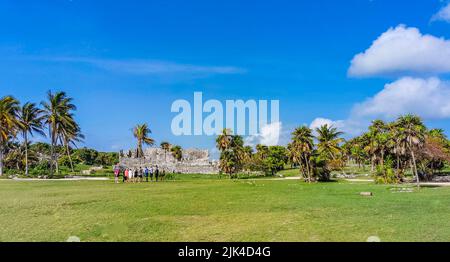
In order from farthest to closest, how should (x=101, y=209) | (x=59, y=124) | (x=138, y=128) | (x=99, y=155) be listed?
(x=99, y=155) < (x=138, y=128) < (x=59, y=124) < (x=101, y=209)

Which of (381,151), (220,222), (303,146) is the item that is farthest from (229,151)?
(220,222)

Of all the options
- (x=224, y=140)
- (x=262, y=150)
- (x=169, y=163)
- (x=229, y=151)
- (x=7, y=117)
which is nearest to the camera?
(x=7, y=117)

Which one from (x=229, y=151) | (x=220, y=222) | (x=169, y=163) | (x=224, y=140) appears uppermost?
(x=224, y=140)

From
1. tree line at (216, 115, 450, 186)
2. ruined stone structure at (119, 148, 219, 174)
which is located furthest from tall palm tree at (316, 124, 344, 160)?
ruined stone structure at (119, 148, 219, 174)

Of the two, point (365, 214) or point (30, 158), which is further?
point (30, 158)

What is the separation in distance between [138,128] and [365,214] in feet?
270

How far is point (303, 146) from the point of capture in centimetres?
4800

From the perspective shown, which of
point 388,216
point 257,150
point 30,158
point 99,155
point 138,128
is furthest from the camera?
point 99,155

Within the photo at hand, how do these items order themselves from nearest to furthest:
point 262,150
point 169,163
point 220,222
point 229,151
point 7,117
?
point 220,222 → point 7,117 → point 229,151 → point 169,163 → point 262,150

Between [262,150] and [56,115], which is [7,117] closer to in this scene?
[56,115]

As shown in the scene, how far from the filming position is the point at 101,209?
1595 centimetres

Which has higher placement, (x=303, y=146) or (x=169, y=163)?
(x=303, y=146)

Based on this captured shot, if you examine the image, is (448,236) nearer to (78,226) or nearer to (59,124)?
(78,226)
